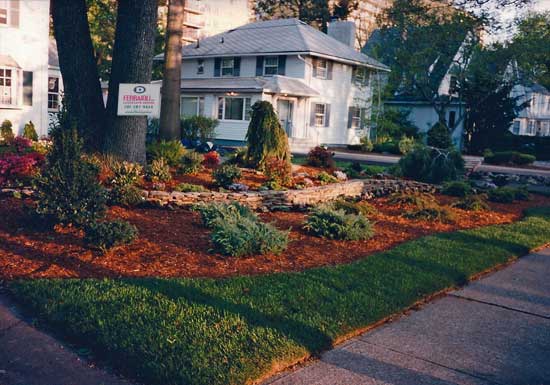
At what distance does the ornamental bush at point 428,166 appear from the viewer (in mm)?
15328

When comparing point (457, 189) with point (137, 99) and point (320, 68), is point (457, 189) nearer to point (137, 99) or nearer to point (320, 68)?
point (137, 99)

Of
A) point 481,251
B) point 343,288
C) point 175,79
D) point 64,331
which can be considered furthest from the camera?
point 175,79

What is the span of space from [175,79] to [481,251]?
11712 mm

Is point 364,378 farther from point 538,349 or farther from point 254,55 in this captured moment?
point 254,55

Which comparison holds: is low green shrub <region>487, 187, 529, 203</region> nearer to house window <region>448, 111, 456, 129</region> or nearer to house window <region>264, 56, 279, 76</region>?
house window <region>264, 56, 279, 76</region>

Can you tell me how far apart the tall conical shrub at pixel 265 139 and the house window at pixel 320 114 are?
65.7 feet

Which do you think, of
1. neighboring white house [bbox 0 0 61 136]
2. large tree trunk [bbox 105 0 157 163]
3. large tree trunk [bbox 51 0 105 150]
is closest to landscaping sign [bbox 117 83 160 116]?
large tree trunk [bbox 105 0 157 163]

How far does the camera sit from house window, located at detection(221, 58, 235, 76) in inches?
1355

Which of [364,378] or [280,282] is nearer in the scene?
[364,378]

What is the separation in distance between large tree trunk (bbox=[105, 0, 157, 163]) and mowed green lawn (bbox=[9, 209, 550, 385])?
5.56m

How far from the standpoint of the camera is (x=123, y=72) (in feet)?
35.6

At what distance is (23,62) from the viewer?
70.4ft

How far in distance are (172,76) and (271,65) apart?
15.8 meters

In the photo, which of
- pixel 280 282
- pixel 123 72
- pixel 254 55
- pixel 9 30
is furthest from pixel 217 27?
pixel 280 282
